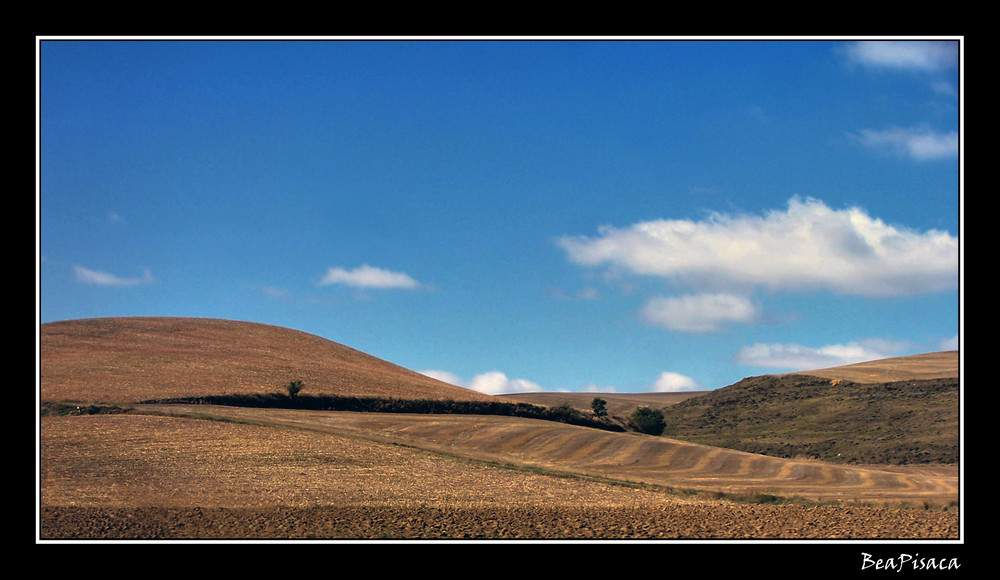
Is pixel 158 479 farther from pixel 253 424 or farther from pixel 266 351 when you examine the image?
pixel 266 351

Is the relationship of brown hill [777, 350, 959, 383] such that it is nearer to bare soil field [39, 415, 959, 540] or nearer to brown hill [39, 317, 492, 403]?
brown hill [39, 317, 492, 403]

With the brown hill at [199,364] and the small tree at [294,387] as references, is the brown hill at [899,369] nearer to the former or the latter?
the brown hill at [199,364]

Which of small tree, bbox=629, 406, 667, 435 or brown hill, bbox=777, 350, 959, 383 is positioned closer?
small tree, bbox=629, 406, 667, 435

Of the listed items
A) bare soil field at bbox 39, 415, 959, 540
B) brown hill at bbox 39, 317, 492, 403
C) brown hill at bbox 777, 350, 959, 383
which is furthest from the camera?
brown hill at bbox 777, 350, 959, 383

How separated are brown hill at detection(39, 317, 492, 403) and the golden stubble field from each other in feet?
2.36

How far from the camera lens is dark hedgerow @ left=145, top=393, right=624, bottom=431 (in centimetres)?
6369

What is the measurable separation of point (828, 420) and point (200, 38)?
80.2 m

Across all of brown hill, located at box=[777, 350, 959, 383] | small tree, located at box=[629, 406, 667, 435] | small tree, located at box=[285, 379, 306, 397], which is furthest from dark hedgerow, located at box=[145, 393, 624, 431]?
brown hill, located at box=[777, 350, 959, 383]

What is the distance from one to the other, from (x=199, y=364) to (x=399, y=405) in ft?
65.9

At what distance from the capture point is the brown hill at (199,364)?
63.3 metres

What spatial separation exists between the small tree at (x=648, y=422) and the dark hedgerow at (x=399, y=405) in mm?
6398

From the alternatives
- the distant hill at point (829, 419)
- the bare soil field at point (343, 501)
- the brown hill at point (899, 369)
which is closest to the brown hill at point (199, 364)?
the bare soil field at point (343, 501)

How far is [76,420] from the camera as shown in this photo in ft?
163

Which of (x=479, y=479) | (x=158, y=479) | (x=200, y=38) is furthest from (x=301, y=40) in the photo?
(x=479, y=479)
